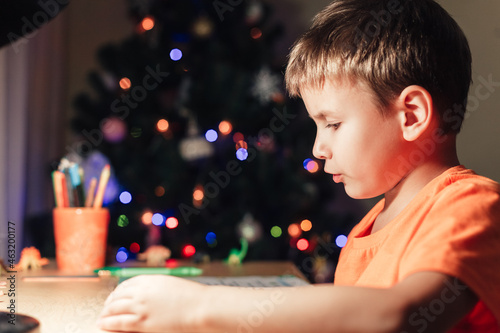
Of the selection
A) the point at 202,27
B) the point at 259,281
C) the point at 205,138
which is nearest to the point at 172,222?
the point at 205,138

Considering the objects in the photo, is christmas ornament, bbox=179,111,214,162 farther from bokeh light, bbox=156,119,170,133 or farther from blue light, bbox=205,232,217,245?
blue light, bbox=205,232,217,245

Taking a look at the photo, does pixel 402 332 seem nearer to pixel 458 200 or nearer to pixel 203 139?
pixel 458 200

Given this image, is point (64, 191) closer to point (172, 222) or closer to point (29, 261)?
point (29, 261)

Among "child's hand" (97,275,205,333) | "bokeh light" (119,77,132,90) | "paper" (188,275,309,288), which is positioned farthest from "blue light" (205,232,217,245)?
"child's hand" (97,275,205,333)

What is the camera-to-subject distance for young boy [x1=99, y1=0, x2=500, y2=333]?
1.35 feet

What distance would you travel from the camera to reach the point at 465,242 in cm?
44

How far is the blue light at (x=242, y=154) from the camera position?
1.81m

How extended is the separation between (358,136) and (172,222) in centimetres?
129

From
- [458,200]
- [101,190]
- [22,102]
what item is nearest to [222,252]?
[101,190]

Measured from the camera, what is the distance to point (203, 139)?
1.82m

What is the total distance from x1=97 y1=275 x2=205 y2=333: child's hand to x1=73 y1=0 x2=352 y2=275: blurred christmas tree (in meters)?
1.29

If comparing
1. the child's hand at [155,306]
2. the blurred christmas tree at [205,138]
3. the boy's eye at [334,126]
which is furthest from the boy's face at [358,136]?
the blurred christmas tree at [205,138]

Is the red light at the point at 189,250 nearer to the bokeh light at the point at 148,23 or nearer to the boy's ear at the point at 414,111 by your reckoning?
the bokeh light at the point at 148,23

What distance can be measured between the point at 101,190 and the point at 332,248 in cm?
121
